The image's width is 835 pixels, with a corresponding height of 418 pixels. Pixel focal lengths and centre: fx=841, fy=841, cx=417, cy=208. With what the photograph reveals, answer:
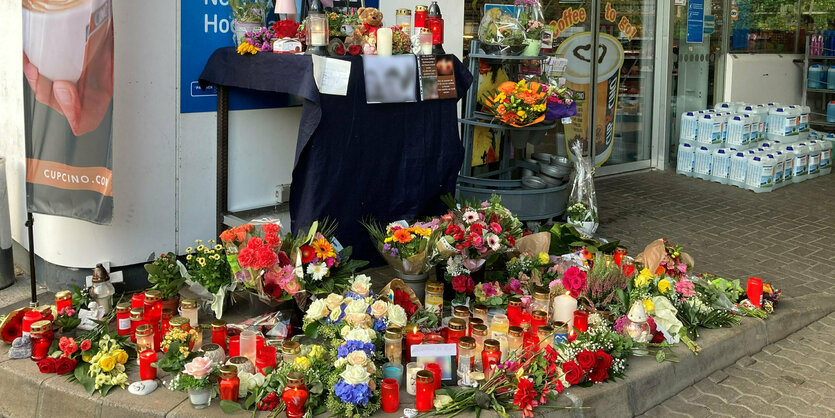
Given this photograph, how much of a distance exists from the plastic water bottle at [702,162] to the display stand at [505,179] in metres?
3.45

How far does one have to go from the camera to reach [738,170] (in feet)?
31.6

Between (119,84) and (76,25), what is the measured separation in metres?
0.63

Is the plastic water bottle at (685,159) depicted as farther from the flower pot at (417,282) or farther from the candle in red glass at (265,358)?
the candle in red glass at (265,358)

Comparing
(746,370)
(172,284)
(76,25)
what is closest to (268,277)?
(172,284)

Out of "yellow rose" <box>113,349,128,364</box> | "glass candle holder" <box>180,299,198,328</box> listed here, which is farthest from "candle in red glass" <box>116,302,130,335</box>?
"yellow rose" <box>113,349,128,364</box>

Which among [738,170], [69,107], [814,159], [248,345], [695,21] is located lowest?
[248,345]

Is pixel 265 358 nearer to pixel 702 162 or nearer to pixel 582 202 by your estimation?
pixel 582 202

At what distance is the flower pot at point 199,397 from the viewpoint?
12.6 feet

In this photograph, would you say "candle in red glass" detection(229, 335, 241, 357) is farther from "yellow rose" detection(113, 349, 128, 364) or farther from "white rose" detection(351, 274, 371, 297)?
"white rose" detection(351, 274, 371, 297)

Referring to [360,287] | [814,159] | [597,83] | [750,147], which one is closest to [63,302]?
[360,287]

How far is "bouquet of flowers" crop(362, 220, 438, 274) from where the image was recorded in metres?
5.15

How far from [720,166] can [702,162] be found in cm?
24

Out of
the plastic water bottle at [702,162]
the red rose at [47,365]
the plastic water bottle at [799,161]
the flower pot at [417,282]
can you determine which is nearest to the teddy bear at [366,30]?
the flower pot at [417,282]

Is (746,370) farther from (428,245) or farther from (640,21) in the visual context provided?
(640,21)
